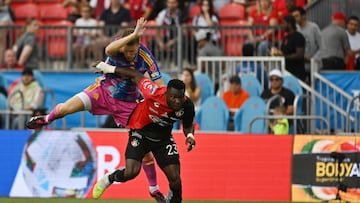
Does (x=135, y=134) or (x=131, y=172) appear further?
(x=135, y=134)

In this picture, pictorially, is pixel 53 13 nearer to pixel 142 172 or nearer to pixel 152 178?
pixel 142 172

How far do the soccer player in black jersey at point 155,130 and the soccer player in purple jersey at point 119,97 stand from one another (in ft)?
1.29

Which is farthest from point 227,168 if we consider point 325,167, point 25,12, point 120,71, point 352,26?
point 25,12

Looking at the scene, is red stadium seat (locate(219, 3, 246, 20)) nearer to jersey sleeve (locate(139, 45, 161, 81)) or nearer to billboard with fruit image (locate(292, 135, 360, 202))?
billboard with fruit image (locate(292, 135, 360, 202))

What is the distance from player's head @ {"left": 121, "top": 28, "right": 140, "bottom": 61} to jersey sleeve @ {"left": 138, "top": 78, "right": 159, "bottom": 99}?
0.69 metres

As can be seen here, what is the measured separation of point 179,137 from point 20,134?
2.76 meters

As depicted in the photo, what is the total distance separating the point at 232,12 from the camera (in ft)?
84.2

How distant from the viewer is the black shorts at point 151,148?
14883mm

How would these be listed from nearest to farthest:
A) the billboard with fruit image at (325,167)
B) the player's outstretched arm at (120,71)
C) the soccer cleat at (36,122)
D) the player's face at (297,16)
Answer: the player's outstretched arm at (120,71) → the soccer cleat at (36,122) → the billboard with fruit image at (325,167) → the player's face at (297,16)

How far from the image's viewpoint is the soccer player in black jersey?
573 inches

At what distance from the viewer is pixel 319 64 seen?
75.7 ft

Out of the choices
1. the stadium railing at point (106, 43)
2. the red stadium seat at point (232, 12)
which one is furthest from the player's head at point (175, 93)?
the red stadium seat at point (232, 12)

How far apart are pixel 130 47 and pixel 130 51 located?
0.09 m

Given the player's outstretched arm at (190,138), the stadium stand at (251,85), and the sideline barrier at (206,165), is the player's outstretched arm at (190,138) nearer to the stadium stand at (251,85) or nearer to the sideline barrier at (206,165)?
the sideline barrier at (206,165)
